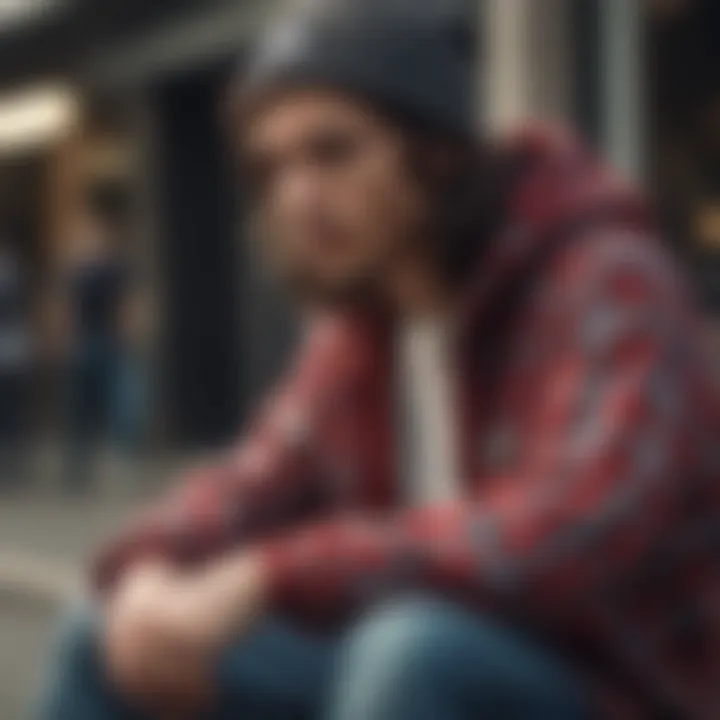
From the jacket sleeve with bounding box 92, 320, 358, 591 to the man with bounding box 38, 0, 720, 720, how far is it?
71 mm

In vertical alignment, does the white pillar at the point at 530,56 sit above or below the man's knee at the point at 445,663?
above

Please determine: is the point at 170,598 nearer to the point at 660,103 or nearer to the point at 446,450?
the point at 446,450

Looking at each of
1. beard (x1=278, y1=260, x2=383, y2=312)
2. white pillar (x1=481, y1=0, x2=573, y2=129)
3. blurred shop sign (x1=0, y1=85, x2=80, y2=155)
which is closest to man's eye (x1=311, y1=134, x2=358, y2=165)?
beard (x1=278, y1=260, x2=383, y2=312)

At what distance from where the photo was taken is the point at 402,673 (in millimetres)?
2361

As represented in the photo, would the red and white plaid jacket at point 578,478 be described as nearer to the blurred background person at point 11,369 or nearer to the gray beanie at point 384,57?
the gray beanie at point 384,57

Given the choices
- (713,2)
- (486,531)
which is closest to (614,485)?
(486,531)

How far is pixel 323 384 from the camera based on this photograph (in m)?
2.85

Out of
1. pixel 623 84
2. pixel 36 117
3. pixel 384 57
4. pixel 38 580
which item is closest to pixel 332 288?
pixel 384 57

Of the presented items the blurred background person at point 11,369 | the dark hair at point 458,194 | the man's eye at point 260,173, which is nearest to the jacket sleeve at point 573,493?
the dark hair at point 458,194

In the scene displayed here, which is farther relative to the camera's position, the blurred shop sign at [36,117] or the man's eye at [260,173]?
the blurred shop sign at [36,117]

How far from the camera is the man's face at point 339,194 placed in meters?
2.56

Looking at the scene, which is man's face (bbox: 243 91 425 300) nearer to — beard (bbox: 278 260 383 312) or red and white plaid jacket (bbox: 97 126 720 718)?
beard (bbox: 278 260 383 312)

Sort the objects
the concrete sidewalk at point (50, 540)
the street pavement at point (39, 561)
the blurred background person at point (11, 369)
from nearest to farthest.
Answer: the street pavement at point (39, 561) < the concrete sidewalk at point (50, 540) < the blurred background person at point (11, 369)

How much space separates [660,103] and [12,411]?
270 inches
